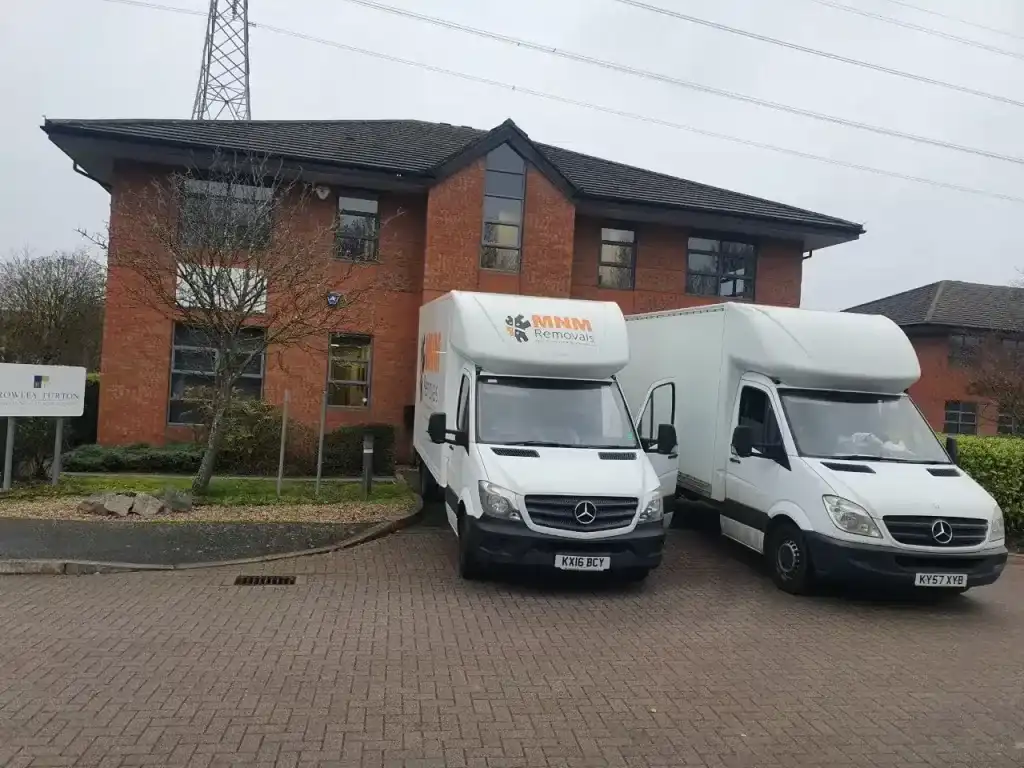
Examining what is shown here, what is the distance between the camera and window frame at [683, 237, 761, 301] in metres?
19.3

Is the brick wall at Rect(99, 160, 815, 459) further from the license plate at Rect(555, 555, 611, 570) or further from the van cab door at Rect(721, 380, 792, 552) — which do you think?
the license plate at Rect(555, 555, 611, 570)

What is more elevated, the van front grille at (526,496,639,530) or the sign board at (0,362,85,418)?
the sign board at (0,362,85,418)

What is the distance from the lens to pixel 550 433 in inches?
326

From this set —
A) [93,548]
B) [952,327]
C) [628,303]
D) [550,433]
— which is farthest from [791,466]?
[952,327]

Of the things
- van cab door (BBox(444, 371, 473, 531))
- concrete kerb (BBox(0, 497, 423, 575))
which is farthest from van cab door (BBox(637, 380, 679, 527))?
concrete kerb (BBox(0, 497, 423, 575))

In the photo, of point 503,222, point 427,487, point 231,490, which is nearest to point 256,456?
point 231,490

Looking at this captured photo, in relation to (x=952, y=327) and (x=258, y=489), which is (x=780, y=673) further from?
(x=952, y=327)

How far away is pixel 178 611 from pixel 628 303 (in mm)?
13924

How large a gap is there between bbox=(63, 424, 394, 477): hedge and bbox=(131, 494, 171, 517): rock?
12.5 ft

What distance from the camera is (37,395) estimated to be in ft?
35.7

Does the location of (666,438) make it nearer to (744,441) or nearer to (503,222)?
(744,441)

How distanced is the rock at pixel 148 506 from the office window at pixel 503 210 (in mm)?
8822

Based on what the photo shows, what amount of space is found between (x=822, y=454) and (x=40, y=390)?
33.4 ft

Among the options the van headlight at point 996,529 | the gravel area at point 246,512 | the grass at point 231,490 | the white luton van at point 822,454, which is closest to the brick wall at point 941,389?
the white luton van at point 822,454
